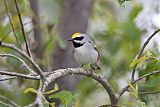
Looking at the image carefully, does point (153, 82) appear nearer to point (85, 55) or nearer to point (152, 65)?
point (152, 65)

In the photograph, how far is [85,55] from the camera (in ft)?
9.18

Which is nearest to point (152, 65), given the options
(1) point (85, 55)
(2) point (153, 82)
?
(2) point (153, 82)

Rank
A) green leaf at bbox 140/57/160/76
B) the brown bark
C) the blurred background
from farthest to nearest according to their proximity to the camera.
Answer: the brown bark
the blurred background
green leaf at bbox 140/57/160/76

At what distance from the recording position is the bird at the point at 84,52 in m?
2.78

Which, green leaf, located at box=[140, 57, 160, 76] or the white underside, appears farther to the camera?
the white underside

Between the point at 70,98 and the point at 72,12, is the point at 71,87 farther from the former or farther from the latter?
the point at 70,98

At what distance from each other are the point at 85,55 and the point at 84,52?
0.08 feet

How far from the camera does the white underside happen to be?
2.77 meters

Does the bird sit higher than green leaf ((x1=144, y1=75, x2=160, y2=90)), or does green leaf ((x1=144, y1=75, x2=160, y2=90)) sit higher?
the bird

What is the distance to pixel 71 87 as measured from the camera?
3.16 metres

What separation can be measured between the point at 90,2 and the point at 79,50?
0.57 m

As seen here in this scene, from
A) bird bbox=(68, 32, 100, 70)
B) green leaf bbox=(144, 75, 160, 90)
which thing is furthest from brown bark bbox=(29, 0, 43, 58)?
green leaf bbox=(144, 75, 160, 90)

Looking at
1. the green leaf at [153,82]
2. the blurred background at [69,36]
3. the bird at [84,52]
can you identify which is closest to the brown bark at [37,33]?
the blurred background at [69,36]

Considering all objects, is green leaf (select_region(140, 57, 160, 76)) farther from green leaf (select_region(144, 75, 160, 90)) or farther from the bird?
the bird
